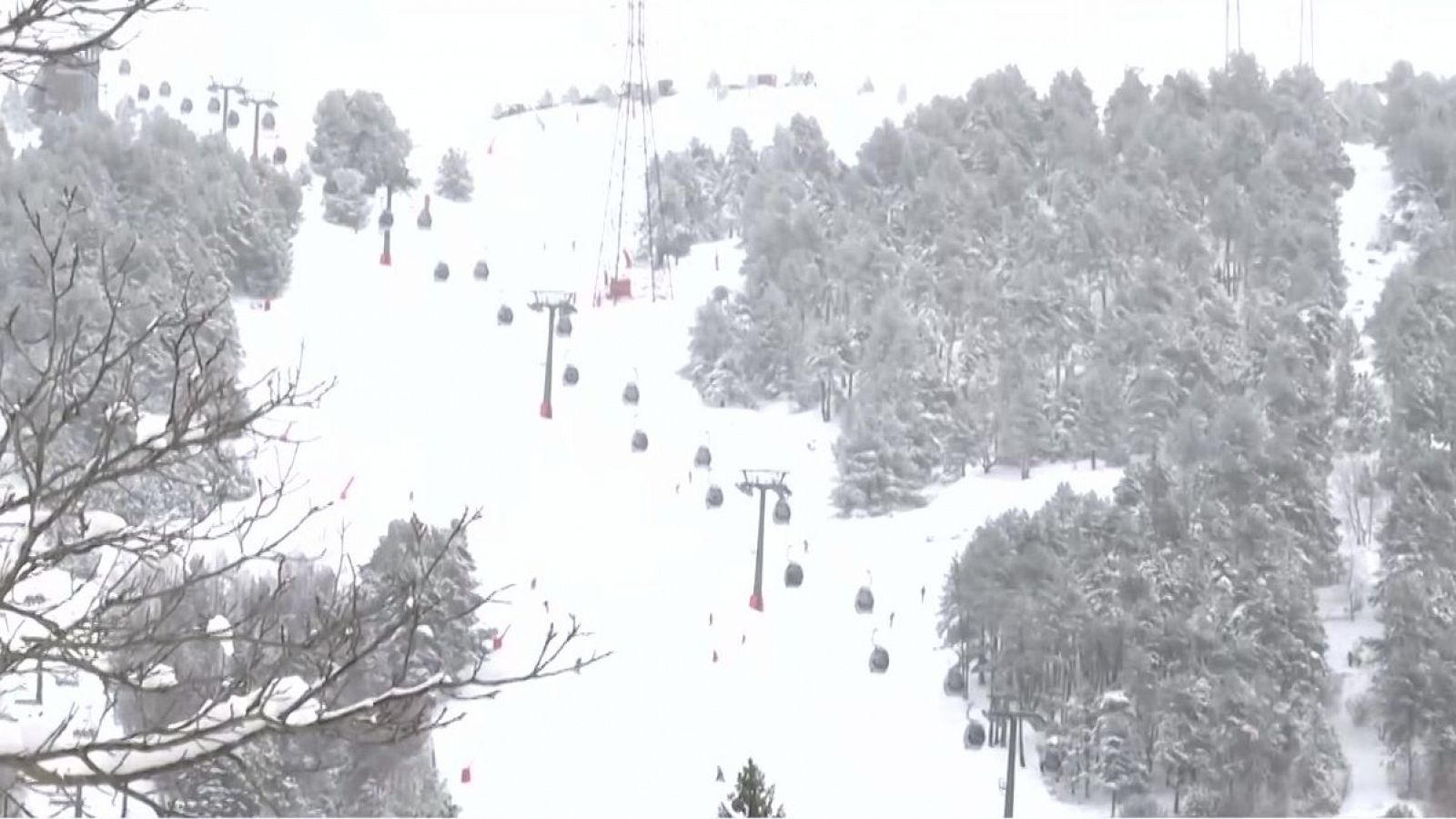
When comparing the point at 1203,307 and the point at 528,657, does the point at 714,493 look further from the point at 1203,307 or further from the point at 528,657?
the point at 1203,307

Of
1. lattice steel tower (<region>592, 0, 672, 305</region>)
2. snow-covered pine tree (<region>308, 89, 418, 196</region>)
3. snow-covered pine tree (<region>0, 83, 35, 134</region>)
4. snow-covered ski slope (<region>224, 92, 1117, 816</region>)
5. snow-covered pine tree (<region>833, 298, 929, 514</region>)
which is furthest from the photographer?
snow-covered pine tree (<region>0, 83, 35, 134</region>)

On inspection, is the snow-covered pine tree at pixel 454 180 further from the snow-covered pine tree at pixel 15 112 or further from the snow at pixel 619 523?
the snow-covered pine tree at pixel 15 112

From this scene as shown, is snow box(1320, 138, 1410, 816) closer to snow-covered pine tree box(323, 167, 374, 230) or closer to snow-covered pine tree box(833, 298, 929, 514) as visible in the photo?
snow-covered pine tree box(833, 298, 929, 514)

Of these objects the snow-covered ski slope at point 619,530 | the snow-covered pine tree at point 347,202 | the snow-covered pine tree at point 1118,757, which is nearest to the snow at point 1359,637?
the snow-covered pine tree at point 1118,757

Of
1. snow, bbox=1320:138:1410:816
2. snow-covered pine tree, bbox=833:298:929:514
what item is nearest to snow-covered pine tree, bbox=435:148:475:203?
snow-covered pine tree, bbox=833:298:929:514

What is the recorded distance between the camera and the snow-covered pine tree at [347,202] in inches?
1877

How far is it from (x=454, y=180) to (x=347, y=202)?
3.31 metres

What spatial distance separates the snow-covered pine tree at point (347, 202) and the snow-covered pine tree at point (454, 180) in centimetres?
205

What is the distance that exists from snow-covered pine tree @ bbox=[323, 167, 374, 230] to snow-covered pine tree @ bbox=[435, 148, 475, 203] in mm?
2046

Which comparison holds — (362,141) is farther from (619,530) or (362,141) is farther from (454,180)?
(619,530)

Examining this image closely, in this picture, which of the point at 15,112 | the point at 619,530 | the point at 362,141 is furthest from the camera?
the point at 15,112

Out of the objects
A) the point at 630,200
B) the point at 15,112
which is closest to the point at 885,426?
the point at 630,200

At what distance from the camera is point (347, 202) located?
47844mm

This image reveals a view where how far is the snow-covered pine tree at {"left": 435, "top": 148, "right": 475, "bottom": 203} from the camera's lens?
50.2 meters
